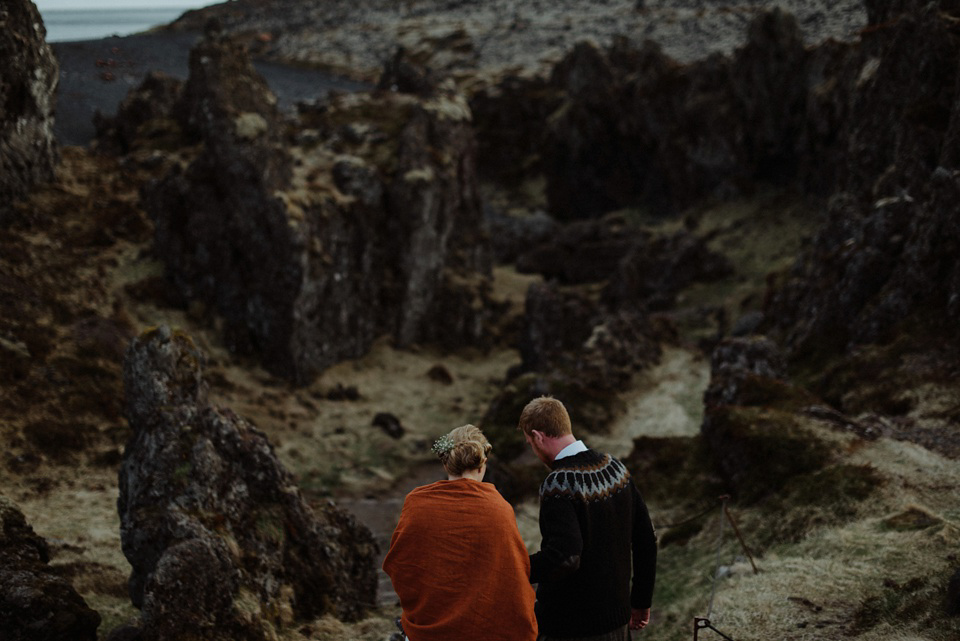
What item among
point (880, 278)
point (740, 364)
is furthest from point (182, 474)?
point (880, 278)

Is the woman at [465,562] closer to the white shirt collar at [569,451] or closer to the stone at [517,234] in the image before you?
the white shirt collar at [569,451]

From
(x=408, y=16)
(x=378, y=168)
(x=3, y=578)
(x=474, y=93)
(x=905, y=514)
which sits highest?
(x=408, y=16)

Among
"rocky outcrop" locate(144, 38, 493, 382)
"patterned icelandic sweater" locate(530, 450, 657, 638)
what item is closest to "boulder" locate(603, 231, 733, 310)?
"rocky outcrop" locate(144, 38, 493, 382)

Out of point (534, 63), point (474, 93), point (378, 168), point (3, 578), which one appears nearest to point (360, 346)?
point (378, 168)

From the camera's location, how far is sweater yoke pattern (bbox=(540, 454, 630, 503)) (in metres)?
6.96

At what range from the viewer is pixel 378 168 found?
4594cm

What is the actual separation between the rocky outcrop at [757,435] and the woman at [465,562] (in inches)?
523

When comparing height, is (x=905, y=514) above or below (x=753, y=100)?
below

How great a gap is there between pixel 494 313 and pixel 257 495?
37042 mm

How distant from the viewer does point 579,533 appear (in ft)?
22.5

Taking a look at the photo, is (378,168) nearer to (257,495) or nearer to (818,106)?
(257,495)

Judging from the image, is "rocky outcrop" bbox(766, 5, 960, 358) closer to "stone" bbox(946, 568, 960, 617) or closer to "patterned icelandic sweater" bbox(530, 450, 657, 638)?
"stone" bbox(946, 568, 960, 617)

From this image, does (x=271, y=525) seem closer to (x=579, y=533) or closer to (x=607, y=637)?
(x=607, y=637)

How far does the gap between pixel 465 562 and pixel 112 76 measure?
3044 inches
